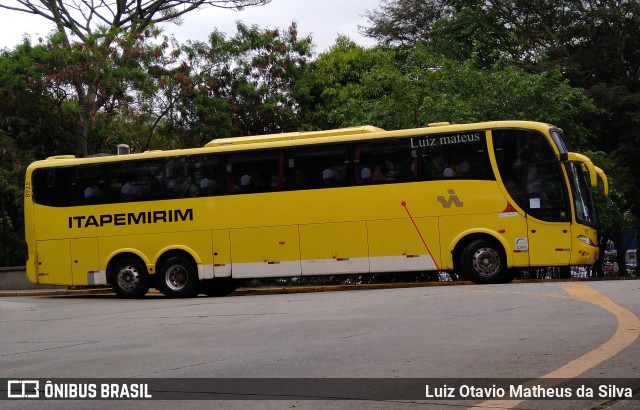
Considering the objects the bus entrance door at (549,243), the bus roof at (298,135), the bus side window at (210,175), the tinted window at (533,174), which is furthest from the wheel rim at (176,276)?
the bus entrance door at (549,243)

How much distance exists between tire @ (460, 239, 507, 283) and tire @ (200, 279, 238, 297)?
20.3 feet

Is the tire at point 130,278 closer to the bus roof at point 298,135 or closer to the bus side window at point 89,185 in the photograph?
the bus side window at point 89,185

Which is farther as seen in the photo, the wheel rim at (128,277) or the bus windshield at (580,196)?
the wheel rim at (128,277)

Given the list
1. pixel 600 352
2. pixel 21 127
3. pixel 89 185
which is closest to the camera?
pixel 600 352

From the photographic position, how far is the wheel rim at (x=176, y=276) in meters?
22.0

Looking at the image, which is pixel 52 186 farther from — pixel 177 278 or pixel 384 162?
pixel 384 162

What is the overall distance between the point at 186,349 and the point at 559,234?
36.0 ft

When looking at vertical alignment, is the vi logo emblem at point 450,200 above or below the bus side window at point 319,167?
below

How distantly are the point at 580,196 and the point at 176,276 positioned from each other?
9.05m

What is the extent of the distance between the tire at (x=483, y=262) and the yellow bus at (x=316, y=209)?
25mm

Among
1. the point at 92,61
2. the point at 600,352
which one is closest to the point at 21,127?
the point at 92,61

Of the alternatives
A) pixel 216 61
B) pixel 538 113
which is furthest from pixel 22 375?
pixel 216 61

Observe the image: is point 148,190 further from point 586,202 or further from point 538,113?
point 538,113

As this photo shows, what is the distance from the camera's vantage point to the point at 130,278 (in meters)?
22.3
